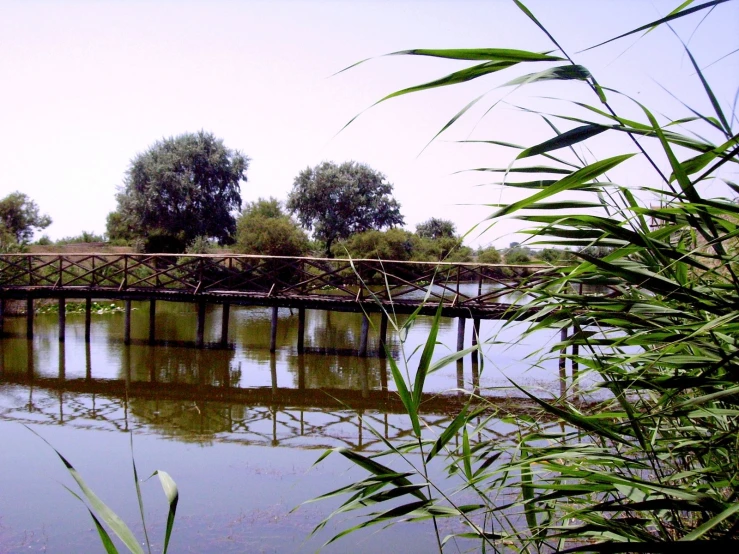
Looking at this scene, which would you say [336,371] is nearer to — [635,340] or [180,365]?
[180,365]

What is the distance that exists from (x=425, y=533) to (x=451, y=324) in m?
15.9

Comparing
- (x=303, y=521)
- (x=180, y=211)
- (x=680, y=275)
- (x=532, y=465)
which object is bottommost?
(x=303, y=521)

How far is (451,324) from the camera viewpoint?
21.4 meters

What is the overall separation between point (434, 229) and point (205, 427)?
1335 inches

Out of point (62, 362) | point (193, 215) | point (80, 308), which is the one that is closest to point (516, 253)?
point (62, 362)

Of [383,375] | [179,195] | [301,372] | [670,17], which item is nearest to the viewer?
[670,17]

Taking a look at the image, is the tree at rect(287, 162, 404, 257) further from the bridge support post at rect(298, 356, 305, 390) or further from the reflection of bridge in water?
the reflection of bridge in water

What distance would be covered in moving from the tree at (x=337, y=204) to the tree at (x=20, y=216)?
13916 mm

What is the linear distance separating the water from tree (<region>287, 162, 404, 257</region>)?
23850mm

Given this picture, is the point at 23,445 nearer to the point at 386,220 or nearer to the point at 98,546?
the point at 98,546

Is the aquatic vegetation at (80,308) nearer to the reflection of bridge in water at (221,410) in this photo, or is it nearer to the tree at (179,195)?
the tree at (179,195)

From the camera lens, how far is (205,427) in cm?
919

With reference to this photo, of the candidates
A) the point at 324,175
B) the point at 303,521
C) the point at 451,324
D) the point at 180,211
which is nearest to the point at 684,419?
the point at 303,521

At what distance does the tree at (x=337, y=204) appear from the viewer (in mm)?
41531
